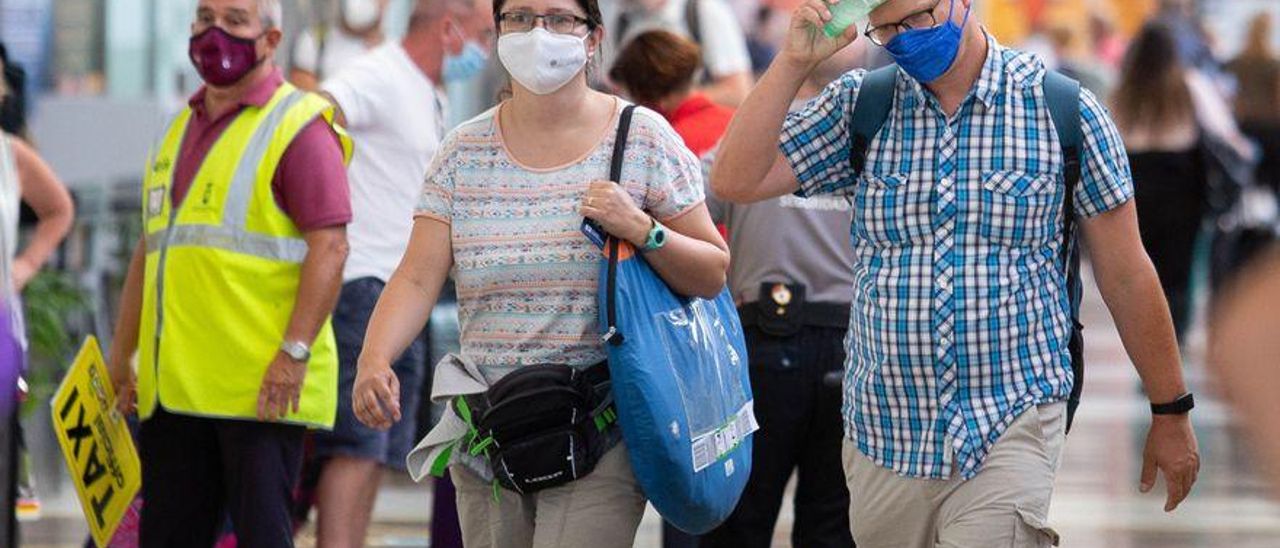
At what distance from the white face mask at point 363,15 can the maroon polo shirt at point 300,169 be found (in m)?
3.83

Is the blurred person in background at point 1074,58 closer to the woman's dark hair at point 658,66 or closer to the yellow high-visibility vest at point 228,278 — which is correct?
the woman's dark hair at point 658,66

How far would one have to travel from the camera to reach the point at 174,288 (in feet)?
20.1

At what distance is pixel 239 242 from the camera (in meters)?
6.11

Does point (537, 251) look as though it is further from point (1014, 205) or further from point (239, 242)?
point (239, 242)

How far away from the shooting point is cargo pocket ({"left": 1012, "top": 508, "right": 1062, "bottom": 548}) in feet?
15.6

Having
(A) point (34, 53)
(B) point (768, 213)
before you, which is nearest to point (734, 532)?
(B) point (768, 213)

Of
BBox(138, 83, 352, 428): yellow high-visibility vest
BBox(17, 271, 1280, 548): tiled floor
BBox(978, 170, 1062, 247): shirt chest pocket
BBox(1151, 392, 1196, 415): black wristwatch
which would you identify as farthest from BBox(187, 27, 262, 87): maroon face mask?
BBox(17, 271, 1280, 548): tiled floor

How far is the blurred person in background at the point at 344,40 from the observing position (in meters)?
10.1

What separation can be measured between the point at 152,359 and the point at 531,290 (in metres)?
1.64

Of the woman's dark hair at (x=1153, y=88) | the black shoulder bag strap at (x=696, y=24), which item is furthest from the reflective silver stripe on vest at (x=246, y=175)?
the woman's dark hair at (x=1153, y=88)

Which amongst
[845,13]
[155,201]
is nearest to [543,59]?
[845,13]

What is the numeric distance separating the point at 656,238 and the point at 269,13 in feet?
6.16

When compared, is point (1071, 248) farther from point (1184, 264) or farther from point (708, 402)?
point (1184, 264)

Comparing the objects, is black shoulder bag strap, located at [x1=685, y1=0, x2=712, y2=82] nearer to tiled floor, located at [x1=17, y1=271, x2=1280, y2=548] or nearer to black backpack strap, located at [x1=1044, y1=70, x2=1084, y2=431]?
tiled floor, located at [x1=17, y1=271, x2=1280, y2=548]
